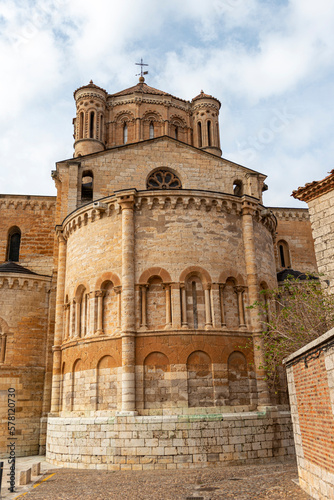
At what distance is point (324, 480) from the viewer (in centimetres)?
777

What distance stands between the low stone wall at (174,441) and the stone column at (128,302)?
2.71ft

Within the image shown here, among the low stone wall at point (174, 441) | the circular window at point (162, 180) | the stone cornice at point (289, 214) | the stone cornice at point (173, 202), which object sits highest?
the stone cornice at point (289, 214)

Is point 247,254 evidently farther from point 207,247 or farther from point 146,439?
point 146,439

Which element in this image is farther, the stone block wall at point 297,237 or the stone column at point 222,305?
the stone block wall at point 297,237

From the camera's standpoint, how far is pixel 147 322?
15383 mm

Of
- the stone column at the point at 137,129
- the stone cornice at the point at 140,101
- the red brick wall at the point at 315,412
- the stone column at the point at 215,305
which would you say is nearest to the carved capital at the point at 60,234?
the stone column at the point at 215,305

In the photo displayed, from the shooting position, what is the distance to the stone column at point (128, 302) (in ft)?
46.9

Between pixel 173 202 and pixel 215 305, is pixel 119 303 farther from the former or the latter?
pixel 173 202

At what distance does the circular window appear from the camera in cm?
2100

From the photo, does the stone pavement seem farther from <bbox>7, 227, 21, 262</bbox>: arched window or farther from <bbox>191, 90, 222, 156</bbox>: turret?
<bbox>191, 90, 222, 156</bbox>: turret

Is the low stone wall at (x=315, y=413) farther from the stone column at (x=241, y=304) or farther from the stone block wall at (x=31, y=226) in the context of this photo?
the stone block wall at (x=31, y=226)

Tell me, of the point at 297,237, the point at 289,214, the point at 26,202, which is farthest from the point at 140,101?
the point at 297,237

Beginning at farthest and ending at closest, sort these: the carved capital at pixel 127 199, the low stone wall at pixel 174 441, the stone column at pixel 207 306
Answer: the carved capital at pixel 127 199 → the stone column at pixel 207 306 → the low stone wall at pixel 174 441

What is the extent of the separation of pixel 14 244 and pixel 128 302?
1232 cm
